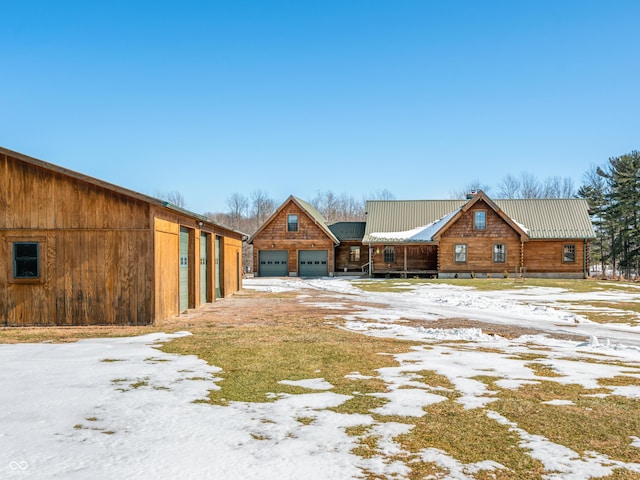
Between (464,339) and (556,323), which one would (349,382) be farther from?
(556,323)

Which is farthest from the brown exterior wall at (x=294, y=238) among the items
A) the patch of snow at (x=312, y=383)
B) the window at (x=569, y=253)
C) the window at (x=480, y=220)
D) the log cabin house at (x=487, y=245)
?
the patch of snow at (x=312, y=383)

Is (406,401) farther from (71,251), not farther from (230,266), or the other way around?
(230,266)

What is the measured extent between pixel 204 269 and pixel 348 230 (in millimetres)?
25493

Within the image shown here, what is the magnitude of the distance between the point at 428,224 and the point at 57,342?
1441 inches

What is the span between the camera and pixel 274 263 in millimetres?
42844

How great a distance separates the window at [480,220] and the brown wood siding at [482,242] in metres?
0.16

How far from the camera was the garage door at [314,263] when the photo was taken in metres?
42.5

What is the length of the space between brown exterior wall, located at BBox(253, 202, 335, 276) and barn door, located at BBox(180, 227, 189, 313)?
24498 millimetres

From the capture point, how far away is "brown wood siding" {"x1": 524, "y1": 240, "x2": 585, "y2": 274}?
3988 centimetres

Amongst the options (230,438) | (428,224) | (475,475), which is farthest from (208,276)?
(428,224)

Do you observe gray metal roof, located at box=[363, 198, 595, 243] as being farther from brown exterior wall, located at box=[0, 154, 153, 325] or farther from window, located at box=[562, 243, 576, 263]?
brown exterior wall, located at box=[0, 154, 153, 325]

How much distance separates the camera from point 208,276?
21016mm

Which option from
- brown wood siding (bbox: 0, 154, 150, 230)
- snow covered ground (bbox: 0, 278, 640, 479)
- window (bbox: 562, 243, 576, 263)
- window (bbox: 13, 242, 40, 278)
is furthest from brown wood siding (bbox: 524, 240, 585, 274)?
window (bbox: 13, 242, 40, 278)

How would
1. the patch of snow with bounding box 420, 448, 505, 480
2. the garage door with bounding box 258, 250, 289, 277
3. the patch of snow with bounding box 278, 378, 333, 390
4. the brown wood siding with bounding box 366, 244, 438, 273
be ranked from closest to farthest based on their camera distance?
the patch of snow with bounding box 420, 448, 505, 480 < the patch of snow with bounding box 278, 378, 333, 390 < the brown wood siding with bounding box 366, 244, 438, 273 < the garage door with bounding box 258, 250, 289, 277
